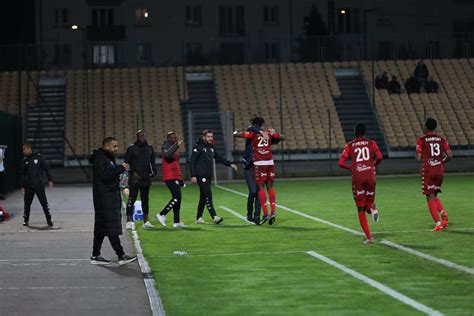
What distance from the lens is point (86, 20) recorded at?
7531 cm

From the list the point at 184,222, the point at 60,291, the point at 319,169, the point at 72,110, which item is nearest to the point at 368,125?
the point at 319,169

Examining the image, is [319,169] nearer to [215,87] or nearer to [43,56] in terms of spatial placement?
[215,87]

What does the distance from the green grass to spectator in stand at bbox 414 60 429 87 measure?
118ft

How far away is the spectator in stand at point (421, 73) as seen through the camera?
6172 centimetres

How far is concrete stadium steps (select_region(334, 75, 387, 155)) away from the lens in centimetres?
5759

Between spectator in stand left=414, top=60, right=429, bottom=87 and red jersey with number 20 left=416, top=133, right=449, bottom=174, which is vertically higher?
spectator in stand left=414, top=60, right=429, bottom=87

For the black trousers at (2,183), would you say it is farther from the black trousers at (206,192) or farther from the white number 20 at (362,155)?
the white number 20 at (362,155)

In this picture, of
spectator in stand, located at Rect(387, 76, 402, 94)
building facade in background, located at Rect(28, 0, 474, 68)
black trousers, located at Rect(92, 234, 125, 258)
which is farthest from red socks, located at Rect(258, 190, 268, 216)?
building facade in background, located at Rect(28, 0, 474, 68)

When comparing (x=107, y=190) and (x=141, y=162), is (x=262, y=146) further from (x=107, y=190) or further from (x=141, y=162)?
(x=107, y=190)

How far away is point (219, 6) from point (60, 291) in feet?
208

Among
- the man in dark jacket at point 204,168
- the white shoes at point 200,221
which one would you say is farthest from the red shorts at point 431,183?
the white shoes at point 200,221

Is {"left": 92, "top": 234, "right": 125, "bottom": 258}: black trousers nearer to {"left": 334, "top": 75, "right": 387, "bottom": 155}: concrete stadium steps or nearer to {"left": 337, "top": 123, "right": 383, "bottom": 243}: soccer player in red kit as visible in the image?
{"left": 337, "top": 123, "right": 383, "bottom": 243}: soccer player in red kit

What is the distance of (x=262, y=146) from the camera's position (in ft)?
71.5

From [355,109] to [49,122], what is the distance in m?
16.7
